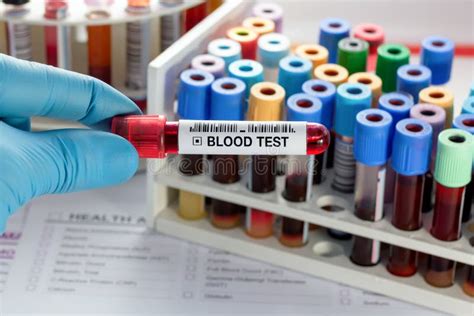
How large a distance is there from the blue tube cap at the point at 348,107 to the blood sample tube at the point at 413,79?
57mm

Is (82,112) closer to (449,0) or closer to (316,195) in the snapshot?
(316,195)

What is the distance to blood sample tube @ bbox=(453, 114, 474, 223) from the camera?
90 centimetres

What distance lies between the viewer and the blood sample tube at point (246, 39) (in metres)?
1.04

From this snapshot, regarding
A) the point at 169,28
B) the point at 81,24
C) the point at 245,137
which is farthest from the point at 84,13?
the point at 245,137

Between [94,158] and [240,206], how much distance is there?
27 cm

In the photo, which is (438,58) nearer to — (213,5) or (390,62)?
(390,62)

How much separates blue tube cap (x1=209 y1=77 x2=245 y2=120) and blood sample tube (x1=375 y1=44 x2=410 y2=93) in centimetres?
16

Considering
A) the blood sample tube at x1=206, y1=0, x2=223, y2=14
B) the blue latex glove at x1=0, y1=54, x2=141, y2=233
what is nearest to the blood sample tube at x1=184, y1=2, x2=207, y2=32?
the blood sample tube at x1=206, y1=0, x2=223, y2=14

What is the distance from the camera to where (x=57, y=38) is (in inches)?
41.9

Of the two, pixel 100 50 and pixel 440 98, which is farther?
pixel 100 50

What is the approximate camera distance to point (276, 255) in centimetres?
99

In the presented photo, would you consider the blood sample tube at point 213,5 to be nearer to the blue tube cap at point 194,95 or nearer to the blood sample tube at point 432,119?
the blue tube cap at point 194,95

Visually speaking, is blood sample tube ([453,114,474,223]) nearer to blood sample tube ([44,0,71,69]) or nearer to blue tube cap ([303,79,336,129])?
blue tube cap ([303,79,336,129])

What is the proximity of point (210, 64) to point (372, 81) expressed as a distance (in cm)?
15
